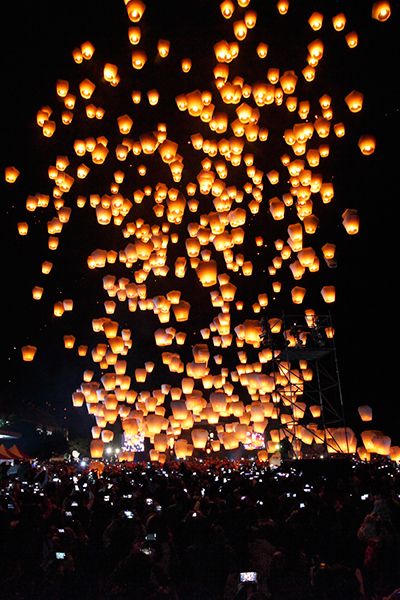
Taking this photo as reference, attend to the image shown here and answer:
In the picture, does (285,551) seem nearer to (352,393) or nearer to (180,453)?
(180,453)

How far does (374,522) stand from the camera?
14.9ft

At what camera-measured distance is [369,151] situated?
10.2 meters

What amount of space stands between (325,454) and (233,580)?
339 inches

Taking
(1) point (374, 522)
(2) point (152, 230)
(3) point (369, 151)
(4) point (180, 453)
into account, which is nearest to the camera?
(1) point (374, 522)

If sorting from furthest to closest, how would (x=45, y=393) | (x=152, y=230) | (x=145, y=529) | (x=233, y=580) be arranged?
(x=45, y=393)
(x=152, y=230)
(x=145, y=529)
(x=233, y=580)

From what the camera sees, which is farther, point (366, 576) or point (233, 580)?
point (233, 580)

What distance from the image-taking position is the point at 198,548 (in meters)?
4.06

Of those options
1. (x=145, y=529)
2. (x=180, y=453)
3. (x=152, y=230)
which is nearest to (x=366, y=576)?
(x=145, y=529)

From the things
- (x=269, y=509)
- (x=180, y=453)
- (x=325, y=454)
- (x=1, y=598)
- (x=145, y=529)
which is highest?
(x=180, y=453)

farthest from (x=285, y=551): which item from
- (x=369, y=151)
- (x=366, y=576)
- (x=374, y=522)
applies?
(x=369, y=151)

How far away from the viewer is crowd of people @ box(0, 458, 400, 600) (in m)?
3.19

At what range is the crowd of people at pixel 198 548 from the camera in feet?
10.5

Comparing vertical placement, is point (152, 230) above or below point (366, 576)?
above

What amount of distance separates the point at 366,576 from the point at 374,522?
948 millimetres
